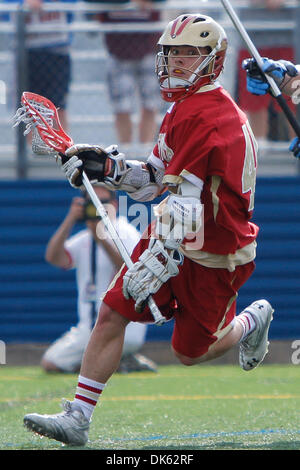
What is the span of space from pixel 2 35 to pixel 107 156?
3.97 m

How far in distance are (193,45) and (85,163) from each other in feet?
2.36

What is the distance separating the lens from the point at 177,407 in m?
5.44

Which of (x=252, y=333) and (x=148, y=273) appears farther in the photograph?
(x=252, y=333)

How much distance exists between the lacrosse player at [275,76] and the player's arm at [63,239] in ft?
8.25

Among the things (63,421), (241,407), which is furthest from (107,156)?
(241,407)

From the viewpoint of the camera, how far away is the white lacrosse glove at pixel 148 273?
4.19 m

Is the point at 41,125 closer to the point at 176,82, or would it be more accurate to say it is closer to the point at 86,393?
the point at 176,82

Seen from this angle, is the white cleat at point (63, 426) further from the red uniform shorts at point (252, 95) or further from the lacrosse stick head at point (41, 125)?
the red uniform shorts at point (252, 95)

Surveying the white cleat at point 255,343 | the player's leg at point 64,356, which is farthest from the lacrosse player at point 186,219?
the player's leg at point 64,356

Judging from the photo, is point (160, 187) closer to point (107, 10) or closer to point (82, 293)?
point (82, 293)

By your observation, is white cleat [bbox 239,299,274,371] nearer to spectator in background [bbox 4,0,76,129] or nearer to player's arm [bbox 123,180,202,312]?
player's arm [bbox 123,180,202,312]

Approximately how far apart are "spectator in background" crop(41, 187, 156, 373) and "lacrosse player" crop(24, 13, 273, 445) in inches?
91.1

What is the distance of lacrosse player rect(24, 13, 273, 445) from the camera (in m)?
4.19

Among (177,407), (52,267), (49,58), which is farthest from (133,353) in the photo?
(49,58)
